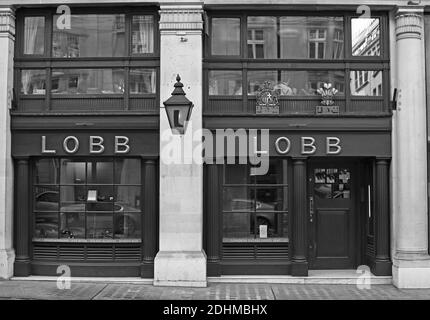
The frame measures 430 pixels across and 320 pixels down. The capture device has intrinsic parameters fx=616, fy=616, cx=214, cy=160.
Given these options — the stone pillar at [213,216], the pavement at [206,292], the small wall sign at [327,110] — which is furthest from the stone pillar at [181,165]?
the small wall sign at [327,110]

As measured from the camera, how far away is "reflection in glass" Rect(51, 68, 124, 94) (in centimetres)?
1178

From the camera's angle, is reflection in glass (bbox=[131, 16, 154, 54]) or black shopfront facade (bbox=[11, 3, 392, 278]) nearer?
black shopfront facade (bbox=[11, 3, 392, 278])

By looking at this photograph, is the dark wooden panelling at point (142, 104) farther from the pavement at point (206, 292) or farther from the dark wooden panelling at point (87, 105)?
the pavement at point (206, 292)

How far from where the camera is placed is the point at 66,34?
11852mm

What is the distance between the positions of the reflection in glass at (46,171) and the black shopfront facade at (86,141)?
19 millimetres

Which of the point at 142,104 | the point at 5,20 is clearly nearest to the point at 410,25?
the point at 142,104

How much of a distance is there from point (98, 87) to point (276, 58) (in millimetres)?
3451

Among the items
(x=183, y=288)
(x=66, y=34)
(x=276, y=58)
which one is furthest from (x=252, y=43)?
(x=183, y=288)

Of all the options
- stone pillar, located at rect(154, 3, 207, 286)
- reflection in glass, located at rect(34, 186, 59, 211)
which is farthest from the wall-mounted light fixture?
reflection in glass, located at rect(34, 186, 59, 211)

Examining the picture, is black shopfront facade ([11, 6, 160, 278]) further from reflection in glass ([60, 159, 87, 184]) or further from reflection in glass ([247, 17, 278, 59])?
reflection in glass ([247, 17, 278, 59])

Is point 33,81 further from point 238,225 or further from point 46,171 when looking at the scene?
point 238,225

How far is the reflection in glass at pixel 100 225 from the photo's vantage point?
11.7 meters

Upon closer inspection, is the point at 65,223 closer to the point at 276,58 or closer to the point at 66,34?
the point at 66,34

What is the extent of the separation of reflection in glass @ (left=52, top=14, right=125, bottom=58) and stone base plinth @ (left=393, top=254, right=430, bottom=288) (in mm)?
6659
